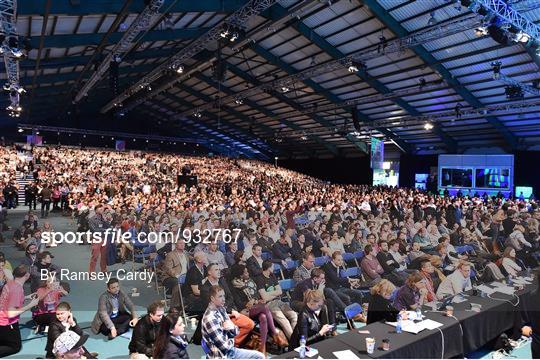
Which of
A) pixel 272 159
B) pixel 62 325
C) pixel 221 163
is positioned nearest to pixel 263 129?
pixel 221 163

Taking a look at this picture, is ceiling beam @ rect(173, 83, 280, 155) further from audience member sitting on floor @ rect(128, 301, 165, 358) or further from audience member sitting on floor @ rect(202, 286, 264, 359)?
audience member sitting on floor @ rect(202, 286, 264, 359)

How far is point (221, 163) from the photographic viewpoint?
33750 mm

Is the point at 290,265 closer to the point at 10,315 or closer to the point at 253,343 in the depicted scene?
the point at 253,343

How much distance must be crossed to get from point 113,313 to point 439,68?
1823 centimetres

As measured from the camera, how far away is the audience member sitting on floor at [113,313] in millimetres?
5475

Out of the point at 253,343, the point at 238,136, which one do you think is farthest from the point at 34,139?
the point at 253,343

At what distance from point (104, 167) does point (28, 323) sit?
20.0 metres

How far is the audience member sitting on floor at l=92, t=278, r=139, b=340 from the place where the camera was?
5.48 m

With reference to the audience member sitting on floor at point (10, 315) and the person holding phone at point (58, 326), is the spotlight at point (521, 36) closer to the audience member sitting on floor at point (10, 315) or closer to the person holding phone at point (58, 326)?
the person holding phone at point (58, 326)

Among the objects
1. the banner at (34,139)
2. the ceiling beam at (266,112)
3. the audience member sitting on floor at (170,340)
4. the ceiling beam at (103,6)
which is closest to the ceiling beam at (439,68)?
the ceiling beam at (103,6)

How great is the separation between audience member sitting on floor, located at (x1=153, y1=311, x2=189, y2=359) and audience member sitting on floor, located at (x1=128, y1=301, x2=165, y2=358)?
455mm

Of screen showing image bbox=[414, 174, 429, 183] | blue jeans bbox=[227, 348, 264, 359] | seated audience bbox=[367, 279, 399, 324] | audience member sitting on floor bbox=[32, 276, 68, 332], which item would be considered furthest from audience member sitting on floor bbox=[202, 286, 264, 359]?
screen showing image bbox=[414, 174, 429, 183]

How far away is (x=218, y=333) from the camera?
411 centimetres

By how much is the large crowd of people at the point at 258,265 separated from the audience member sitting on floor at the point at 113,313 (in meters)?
0.02
